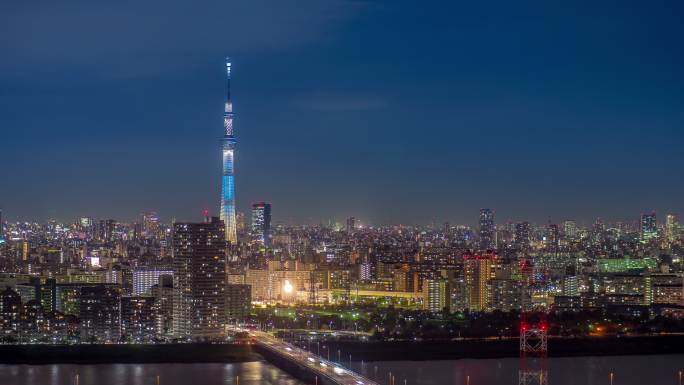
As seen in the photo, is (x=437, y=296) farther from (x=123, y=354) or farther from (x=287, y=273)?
(x=123, y=354)

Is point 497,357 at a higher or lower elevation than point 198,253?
lower

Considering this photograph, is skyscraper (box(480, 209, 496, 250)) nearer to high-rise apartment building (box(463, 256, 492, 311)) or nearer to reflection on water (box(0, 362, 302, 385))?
high-rise apartment building (box(463, 256, 492, 311))

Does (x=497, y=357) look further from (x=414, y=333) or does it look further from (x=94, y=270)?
(x=94, y=270)

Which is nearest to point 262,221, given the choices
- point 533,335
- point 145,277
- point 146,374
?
point 145,277

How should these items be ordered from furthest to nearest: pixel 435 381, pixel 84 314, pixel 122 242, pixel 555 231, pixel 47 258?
pixel 555 231 → pixel 122 242 → pixel 47 258 → pixel 84 314 → pixel 435 381

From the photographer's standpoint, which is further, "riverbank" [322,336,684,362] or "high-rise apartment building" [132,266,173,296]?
"high-rise apartment building" [132,266,173,296]

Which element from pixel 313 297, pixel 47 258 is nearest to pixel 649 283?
pixel 313 297

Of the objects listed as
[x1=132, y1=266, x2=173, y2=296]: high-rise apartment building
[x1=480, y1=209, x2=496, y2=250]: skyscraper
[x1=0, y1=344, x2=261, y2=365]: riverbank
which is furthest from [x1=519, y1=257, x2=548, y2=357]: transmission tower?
[x1=480, y1=209, x2=496, y2=250]: skyscraper
